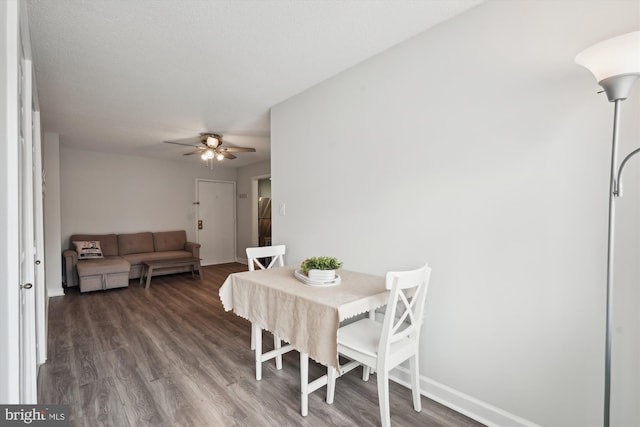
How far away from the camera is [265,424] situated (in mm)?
1745

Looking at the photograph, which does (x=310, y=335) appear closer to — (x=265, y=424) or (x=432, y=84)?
(x=265, y=424)

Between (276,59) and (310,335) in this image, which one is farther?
(276,59)

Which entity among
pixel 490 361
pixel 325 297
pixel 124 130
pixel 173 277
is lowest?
pixel 173 277

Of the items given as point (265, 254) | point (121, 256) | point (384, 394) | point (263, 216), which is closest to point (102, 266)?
point (121, 256)

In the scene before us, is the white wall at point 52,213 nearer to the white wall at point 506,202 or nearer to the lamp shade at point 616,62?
the white wall at point 506,202

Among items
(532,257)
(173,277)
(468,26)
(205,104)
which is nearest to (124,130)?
(205,104)

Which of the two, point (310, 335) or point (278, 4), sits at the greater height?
point (278, 4)

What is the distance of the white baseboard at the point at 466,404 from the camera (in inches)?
64.9

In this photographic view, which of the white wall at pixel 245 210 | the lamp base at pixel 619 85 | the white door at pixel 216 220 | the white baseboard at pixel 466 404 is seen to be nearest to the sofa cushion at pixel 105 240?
the white door at pixel 216 220

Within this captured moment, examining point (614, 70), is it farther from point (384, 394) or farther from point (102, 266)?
point (102, 266)

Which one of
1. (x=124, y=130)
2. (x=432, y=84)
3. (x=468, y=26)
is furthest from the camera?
(x=124, y=130)

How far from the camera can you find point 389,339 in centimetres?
157

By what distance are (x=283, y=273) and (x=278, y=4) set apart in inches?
69.6

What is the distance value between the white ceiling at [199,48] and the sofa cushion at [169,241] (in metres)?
2.92
